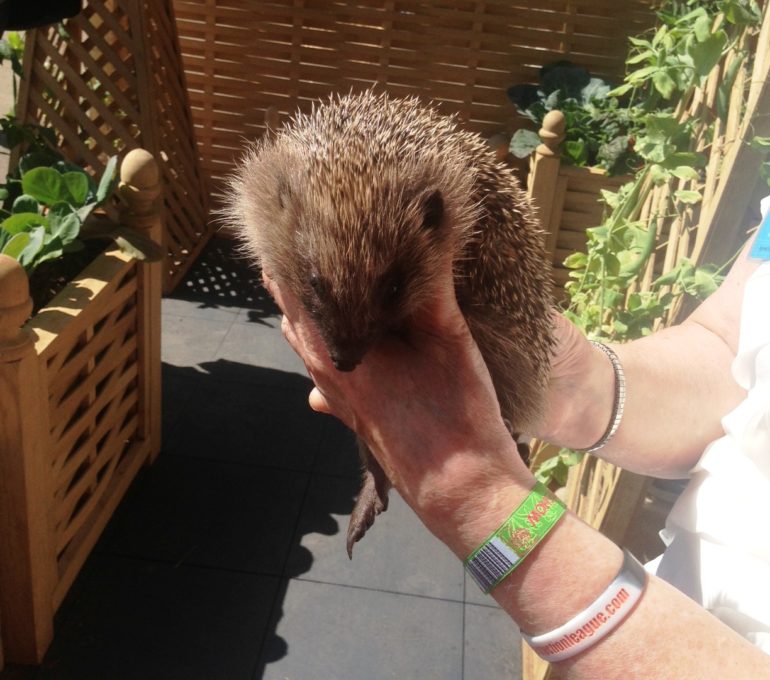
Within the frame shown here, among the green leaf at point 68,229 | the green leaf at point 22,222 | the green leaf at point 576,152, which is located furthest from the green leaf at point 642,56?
the green leaf at point 22,222

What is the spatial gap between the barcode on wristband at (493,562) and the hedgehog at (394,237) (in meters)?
0.32

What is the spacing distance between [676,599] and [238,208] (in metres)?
1.12

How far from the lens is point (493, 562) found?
925 mm

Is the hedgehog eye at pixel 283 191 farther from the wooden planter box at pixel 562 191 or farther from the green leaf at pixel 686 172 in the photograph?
the wooden planter box at pixel 562 191

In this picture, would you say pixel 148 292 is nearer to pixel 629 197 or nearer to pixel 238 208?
pixel 238 208

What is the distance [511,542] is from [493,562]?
0.12 feet

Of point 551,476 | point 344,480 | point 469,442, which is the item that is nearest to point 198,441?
point 344,480

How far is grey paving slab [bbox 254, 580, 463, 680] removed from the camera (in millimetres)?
2088

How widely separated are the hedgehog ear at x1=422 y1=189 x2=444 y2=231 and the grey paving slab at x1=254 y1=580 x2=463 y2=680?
146 centimetres

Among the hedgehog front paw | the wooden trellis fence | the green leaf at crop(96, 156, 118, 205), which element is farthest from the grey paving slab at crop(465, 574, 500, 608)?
the green leaf at crop(96, 156, 118, 205)

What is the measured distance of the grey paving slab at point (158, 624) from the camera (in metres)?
2.04

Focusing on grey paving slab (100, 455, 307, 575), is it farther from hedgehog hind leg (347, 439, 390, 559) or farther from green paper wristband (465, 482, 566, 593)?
green paper wristband (465, 482, 566, 593)

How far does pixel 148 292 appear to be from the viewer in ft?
8.39

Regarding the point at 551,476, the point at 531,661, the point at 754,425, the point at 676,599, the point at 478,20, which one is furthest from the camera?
the point at 478,20
